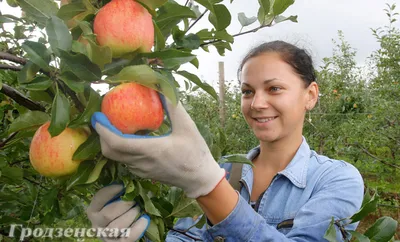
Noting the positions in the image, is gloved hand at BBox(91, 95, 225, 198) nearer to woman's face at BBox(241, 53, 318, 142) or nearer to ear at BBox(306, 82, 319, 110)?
woman's face at BBox(241, 53, 318, 142)

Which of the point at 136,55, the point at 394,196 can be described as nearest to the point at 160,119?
the point at 136,55

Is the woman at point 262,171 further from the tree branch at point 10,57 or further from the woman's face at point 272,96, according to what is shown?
the tree branch at point 10,57

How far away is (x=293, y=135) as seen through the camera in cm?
144

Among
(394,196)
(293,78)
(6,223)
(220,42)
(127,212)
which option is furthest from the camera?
(394,196)

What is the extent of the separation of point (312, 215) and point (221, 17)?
1.91 ft

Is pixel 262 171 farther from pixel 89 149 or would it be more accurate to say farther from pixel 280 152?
pixel 89 149

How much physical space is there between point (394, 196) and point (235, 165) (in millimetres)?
3529

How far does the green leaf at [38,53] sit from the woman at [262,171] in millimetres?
128

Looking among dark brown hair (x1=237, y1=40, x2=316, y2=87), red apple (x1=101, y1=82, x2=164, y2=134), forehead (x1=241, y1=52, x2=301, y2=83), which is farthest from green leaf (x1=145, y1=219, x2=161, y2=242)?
dark brown hair (x1=237, y1=40, x2=316, y2=87)

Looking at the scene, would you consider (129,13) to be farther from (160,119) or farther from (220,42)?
(220,42)

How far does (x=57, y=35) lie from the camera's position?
661 millimetres

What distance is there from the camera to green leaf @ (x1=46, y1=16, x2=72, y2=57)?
654 mm

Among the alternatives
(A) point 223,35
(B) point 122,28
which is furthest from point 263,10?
(B) point 122,28

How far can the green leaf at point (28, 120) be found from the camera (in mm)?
804
